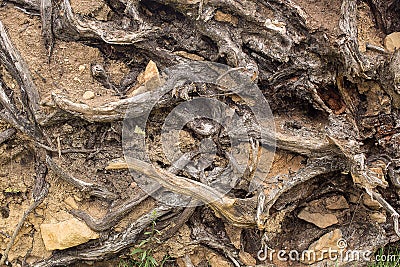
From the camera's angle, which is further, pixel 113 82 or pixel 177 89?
pixel 113 82

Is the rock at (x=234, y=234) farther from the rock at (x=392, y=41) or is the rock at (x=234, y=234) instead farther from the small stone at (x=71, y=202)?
the rock at (x=392, y=41)

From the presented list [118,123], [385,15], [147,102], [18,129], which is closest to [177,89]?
[147,102]

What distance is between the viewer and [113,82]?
3.72 meters

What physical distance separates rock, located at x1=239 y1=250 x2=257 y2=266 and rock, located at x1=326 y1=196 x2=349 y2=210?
0.67 m

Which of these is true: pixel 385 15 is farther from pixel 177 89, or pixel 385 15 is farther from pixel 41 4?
pixel 41 4

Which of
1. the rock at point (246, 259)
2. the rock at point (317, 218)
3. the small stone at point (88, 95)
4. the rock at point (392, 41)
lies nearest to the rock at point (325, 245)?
the rock at point (317, 218)

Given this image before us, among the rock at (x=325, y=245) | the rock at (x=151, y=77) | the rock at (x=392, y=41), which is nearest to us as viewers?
the rock at (x=151, y=77)

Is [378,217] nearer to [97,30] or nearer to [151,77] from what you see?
[151,77]

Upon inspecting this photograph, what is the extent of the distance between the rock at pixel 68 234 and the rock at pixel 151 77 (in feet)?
3.45

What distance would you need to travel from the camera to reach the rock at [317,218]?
3783mm

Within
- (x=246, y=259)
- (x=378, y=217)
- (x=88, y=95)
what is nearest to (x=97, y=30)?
(x=88, y=95)

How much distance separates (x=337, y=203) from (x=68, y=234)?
75.0 inches

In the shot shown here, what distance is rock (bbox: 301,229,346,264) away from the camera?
12.3ft

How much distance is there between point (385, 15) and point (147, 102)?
5.82 ft
